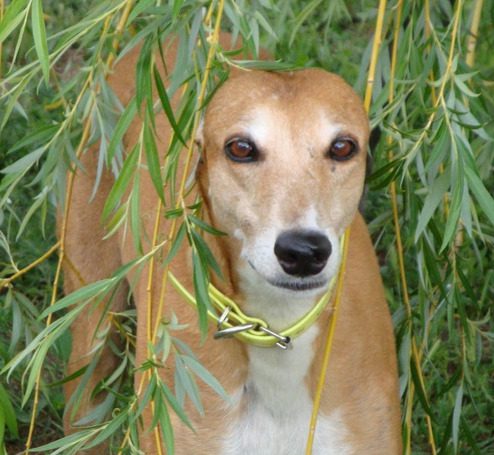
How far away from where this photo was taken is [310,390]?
2873mm

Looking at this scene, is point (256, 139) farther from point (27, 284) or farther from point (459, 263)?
point (27, 284)

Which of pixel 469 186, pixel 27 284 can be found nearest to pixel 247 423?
pixel 469 186

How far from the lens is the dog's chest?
2857mm

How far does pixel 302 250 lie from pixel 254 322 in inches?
14.0

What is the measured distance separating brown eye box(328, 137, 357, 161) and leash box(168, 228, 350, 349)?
15 cm

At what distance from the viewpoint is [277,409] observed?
2.87m

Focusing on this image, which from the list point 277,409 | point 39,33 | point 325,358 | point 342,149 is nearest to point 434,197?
point 342,149

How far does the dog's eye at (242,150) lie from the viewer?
262 centimetres

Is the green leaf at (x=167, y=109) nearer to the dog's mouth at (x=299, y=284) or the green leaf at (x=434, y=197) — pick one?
the dog's mouth at (x=299, y=284)

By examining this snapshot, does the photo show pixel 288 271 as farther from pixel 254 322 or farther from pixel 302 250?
pixel 254 322

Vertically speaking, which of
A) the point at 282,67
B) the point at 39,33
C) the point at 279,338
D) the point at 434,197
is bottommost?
the point at 279,338

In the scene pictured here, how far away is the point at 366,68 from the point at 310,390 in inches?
31.3

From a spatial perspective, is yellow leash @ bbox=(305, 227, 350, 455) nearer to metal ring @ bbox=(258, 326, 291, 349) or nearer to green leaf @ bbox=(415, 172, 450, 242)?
metal ring @ bbox=(258, 326, 291, 349)

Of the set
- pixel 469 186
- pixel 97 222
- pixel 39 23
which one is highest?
pixel 39 23
